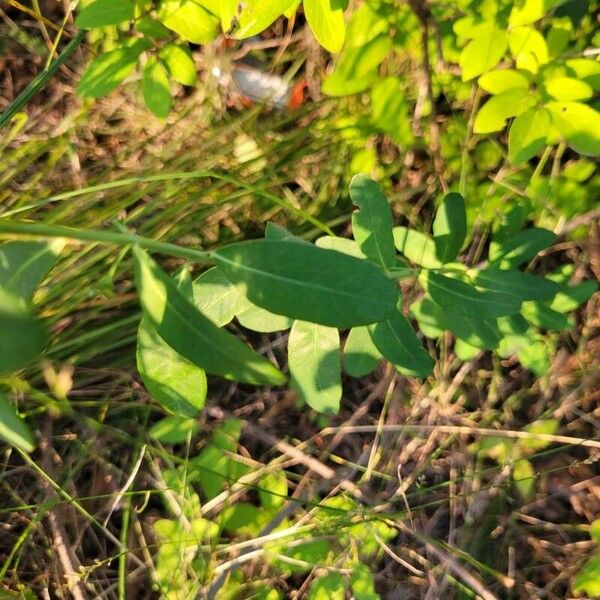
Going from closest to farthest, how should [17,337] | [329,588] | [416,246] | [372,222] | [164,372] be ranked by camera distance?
[17,337], [164,372], [372,222], [416,246], [329,588]

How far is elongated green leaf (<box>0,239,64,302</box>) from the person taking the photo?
0.74 meters

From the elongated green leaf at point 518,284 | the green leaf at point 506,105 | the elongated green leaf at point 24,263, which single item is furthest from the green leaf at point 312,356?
the green leaf at point 506,105

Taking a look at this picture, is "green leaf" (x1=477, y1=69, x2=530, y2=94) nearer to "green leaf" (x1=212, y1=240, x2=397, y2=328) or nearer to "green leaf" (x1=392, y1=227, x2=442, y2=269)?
"green leaf" (x1=392, y1=227, x2=442, y2=269)

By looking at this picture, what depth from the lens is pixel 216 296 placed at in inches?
41.1

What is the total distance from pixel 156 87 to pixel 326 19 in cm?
45

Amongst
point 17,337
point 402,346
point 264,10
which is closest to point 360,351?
point 402,346

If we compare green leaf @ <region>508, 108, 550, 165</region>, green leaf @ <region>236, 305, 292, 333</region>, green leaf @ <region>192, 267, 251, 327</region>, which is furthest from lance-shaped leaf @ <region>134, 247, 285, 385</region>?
green leaf @ <region>508, 108, 550, 165</region>

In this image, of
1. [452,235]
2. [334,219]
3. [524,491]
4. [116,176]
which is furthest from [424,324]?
[116,176]

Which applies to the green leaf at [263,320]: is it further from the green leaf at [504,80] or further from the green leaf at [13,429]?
the green leaf at [504,80]

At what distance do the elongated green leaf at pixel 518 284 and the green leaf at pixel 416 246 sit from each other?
0.14 meters

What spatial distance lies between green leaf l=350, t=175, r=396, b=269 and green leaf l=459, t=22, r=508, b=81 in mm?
401

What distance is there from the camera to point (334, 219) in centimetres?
197

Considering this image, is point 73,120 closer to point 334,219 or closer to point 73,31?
point 73,31

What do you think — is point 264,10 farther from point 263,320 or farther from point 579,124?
point 579,124
